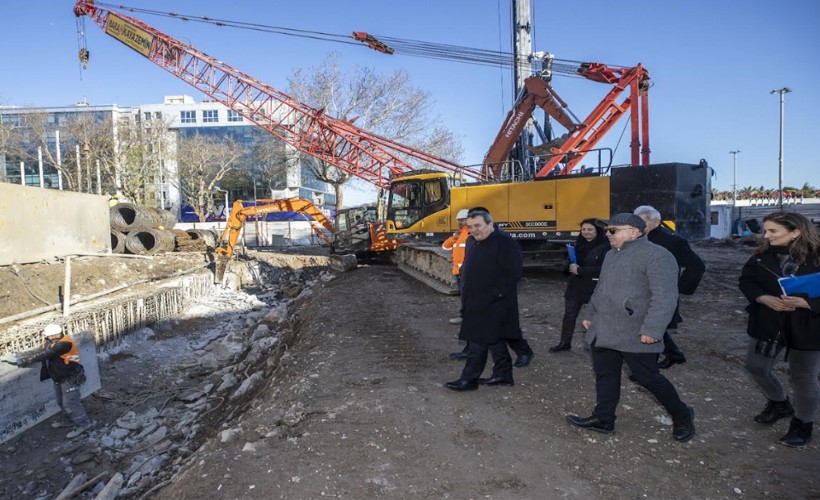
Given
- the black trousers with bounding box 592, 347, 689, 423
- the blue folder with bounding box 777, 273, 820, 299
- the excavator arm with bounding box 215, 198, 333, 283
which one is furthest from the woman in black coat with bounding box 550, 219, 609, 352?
the excavator arm with bounding box 215, 198, 333, 283

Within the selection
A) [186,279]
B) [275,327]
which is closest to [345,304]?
[275,327]

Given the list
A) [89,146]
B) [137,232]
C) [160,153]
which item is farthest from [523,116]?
[160,153]

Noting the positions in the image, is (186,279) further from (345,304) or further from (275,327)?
(345,304)

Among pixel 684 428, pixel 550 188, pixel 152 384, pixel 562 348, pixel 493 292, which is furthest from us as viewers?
pixel 550 188

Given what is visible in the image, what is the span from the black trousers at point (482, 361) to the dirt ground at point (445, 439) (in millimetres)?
174

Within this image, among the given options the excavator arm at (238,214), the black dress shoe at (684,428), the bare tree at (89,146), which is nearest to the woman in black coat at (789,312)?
the black dress shoe at (684,428)

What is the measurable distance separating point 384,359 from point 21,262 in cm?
1066

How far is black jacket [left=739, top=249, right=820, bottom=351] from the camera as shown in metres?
3.02

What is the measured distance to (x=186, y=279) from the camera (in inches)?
521

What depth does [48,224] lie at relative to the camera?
12.7 meters

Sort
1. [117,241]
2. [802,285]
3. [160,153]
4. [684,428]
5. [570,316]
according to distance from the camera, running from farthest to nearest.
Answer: [160,153] < [117,241] < [570,316] < [684,428] < [802,285]

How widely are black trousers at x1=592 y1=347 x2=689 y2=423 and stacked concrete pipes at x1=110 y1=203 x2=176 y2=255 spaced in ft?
55.4

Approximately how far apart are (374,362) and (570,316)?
88.0 inches

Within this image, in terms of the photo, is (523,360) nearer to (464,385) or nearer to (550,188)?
(464,385)
